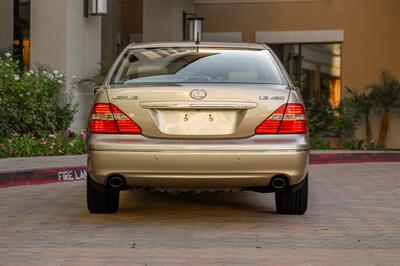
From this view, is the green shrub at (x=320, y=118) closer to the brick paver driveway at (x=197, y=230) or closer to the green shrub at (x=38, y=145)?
the green shrub at (x=38, y=145)

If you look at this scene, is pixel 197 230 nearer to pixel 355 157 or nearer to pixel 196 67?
pixel 196 67

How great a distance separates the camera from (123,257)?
5.64 m

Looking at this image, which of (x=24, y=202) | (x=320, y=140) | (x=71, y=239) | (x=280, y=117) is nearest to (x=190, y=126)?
(x=280, y=117)

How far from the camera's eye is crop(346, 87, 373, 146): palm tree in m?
17.5

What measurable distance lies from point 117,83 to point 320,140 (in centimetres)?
1001

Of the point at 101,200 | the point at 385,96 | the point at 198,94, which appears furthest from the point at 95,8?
the point at 198,94

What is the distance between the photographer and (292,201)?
7.37 metres

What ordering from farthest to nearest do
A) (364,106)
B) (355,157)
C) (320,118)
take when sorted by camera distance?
(364,106) → (320,118) → (355,157)

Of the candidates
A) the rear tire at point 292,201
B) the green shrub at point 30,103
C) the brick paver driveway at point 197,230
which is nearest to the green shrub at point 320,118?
the green shrub at point 30,103

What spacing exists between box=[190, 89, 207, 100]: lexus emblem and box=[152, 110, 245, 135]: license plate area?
0.38ft

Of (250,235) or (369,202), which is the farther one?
(369,202)

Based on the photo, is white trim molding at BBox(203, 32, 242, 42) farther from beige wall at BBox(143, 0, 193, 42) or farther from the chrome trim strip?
the chrome trim strip

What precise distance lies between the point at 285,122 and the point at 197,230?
3.84 feet

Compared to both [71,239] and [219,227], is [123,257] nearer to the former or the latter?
[71,239]
